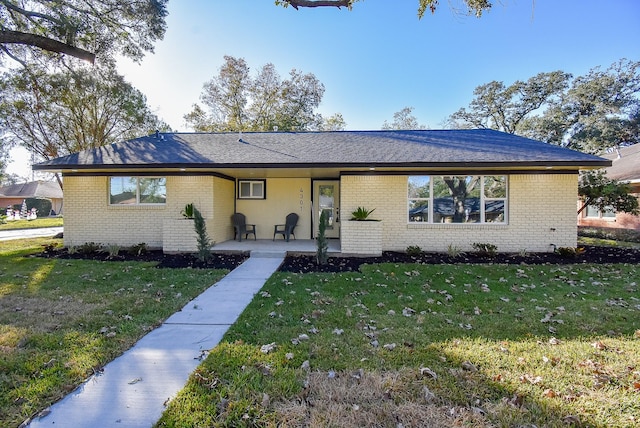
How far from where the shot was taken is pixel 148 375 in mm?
2793

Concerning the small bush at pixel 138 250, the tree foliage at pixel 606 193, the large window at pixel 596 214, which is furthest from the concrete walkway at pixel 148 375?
the large window at pixel 596 214

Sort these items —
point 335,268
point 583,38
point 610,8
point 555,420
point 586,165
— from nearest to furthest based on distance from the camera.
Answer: point 555,420 < point 335,268 < point 586,165 < point 610,8 < point 583,38

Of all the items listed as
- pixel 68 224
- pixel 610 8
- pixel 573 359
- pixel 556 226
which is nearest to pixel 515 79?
pixel 610 8

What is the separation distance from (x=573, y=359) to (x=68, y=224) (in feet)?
42.7

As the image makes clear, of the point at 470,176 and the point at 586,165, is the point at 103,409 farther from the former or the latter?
the point at 586,165

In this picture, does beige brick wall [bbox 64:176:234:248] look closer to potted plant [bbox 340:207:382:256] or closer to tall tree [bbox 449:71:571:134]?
potted plant [bbox 340:207:382:256]

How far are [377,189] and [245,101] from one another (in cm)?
2053

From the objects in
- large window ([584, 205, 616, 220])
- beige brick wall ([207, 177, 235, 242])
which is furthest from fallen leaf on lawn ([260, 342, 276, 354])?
large window ([584, 205, 616, 220])

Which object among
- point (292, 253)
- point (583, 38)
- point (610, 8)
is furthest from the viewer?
point (583, 38)

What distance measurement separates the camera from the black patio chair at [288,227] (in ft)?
35.3

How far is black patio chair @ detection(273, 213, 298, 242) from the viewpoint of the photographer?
10750mm

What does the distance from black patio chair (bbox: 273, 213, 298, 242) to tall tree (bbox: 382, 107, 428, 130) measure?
92.3 ft

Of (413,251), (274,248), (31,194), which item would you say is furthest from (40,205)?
(413,251)

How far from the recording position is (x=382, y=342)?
3.42 meters
